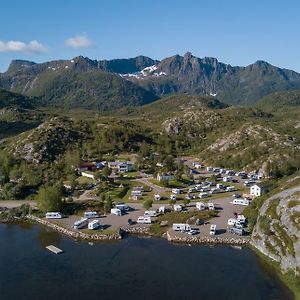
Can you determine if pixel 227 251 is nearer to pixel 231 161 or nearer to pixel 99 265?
pixel 99 265

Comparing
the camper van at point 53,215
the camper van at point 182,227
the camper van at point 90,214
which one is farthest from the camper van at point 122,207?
the camper van at point 182,227

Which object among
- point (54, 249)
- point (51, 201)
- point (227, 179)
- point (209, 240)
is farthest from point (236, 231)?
point (227, 179)

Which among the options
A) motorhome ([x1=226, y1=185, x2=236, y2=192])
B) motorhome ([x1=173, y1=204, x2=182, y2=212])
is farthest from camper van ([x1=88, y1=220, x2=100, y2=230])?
motorhome ([x1=226, y1=185, x2=236, y2=192])

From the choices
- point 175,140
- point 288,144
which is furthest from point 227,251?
point 175,140

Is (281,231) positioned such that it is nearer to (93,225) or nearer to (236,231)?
(236,231)

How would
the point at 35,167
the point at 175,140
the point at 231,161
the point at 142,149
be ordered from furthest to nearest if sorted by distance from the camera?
the point at 175,140 → the point at 142,149 → the point at 231,161 → the point at 35,167

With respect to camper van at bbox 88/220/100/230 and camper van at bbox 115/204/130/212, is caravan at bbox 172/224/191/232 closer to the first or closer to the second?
camper van at bbox 88/220/100/230
